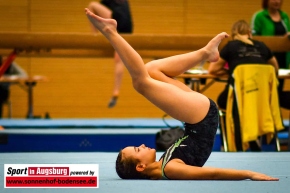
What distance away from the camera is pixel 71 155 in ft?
14.3

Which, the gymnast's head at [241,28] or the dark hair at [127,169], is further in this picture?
the gymnast's head at [241,28]

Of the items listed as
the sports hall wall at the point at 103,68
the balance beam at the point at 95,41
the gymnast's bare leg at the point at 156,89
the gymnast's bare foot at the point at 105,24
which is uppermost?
the gymnast's bare foot at the point at 105,24

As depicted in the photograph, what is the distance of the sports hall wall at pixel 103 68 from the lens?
994 cm

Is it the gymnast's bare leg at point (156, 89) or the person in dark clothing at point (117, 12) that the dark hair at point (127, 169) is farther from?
the person in dark clothing at point (117, 12)

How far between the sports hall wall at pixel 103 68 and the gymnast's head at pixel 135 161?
22.7 feet

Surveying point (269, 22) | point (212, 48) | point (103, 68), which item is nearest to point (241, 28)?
point (269, 22)

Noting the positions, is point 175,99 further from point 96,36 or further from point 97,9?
point 97,9

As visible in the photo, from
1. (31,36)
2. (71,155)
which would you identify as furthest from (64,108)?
(71,155)

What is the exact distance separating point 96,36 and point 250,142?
1.74 metres

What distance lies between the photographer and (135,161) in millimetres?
3055

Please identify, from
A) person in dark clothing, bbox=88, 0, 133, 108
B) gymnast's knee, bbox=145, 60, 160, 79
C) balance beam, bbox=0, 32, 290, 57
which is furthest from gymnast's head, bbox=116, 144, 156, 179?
person in dark clothing, bbox=88, 0, 133, 108

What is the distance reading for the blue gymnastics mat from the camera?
273 cm

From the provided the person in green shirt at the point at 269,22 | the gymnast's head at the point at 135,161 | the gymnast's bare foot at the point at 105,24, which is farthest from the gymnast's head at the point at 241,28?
the gymnast's head at the point at 135,161

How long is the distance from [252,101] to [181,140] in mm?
2108
